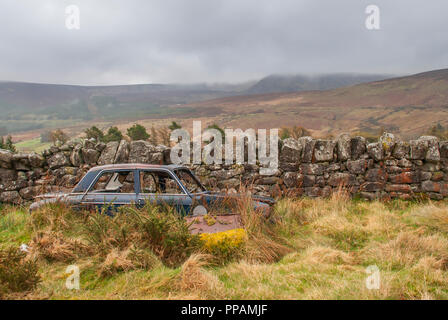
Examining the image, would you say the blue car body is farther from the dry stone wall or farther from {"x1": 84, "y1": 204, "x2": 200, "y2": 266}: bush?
the dry stone wall

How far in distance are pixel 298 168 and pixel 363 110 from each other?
7334cm

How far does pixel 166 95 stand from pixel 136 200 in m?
162

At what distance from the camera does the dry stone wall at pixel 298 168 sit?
26.3 ft

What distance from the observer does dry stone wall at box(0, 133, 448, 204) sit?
26.3 ft

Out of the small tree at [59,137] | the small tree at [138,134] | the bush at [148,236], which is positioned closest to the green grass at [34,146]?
the small tree at [59,137]

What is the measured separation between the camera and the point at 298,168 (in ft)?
27.7

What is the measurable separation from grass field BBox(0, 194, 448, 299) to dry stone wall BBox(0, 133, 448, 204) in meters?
1.88

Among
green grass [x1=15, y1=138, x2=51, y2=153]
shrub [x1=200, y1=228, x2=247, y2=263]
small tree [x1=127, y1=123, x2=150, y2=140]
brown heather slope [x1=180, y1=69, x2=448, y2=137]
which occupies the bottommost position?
green grass [x1=15, y1=138, x2=51, y2=153]

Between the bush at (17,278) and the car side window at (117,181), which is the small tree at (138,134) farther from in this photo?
the bush at (17,278)

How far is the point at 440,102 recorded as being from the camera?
76.4 metres

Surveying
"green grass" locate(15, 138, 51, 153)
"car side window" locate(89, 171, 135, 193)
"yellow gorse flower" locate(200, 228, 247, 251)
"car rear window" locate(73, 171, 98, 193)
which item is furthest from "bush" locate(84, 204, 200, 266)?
"green grass" locate(15, 138, 51, 153)

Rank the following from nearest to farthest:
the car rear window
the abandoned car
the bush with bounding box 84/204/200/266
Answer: the bush with bounding box 84/204/200/266 < the abandoned car < the car rear window
